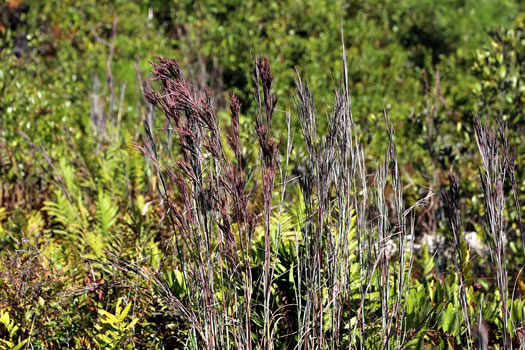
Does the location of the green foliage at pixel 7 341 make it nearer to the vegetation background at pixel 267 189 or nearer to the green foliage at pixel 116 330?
the vegetation background at pixel 267 189

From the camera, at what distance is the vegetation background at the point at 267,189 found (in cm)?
168

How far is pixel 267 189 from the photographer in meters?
1.50

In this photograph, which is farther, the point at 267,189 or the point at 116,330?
the point at 116,330

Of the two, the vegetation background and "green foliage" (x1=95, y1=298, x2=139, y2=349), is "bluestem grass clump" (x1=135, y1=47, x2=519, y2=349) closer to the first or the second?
the vegetation background

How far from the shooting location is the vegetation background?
1.68m

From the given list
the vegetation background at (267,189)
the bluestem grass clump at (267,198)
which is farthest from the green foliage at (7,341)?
the bluestem grass clump at (267,198)

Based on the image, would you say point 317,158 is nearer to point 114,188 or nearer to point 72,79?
point 114,188

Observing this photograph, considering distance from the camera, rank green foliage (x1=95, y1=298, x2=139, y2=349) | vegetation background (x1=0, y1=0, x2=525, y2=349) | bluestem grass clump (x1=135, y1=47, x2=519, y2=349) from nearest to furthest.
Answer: bluestem grass clump (x1=135, y1=47, x2=519, y2=349), vegetation background (x1=0, y1=0, x2=525, y2=349), green foliage (x1=95, y1=298, x2=139, y2=349)

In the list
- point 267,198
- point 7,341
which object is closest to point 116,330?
point 7,341

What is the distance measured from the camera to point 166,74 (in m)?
1.56

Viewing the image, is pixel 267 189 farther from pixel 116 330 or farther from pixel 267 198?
pixel 116 330

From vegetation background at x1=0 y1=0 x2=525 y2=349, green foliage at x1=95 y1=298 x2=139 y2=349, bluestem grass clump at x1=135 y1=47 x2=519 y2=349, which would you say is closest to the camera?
bluestem grass clump at x1=135 y1=47 x2=519 y2=349

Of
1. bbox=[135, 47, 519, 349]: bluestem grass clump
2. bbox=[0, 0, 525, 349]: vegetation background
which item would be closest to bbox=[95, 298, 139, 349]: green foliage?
bbox=[0, 0, 525, 349]: vegetation background

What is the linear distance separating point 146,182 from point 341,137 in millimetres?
2455
